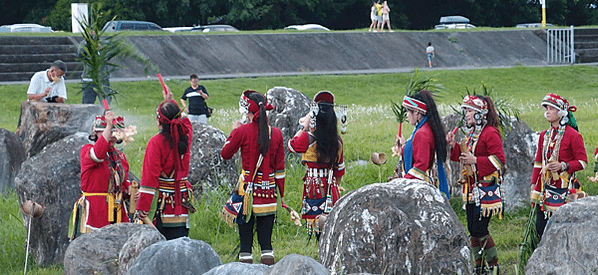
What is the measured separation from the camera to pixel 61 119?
1178 centimetres

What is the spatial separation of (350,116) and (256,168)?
11.5m

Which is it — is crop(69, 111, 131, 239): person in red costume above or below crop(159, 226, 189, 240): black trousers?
above

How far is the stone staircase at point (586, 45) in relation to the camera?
35656 mm

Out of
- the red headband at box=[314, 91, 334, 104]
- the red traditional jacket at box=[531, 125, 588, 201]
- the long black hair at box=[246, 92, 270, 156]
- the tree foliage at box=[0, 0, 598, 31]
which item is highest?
the tree foliage at box=[0, 0, 598, 31]

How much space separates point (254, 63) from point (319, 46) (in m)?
3.59

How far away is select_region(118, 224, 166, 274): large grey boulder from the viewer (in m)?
5.77

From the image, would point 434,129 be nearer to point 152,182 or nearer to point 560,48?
point 152,182

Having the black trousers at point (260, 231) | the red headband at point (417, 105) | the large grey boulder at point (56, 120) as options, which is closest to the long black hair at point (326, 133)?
the black trousers at point (260, 231)

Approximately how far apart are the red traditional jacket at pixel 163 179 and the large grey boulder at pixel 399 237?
100 inches

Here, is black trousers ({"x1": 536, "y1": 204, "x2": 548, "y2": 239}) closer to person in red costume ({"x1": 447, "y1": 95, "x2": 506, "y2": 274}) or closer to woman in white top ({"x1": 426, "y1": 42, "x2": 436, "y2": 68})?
person in red costume ({"x1": 447, "y1": 95, "x2": 506, "y2": 274})

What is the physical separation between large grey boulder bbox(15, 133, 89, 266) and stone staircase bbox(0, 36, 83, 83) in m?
Result: 16.8

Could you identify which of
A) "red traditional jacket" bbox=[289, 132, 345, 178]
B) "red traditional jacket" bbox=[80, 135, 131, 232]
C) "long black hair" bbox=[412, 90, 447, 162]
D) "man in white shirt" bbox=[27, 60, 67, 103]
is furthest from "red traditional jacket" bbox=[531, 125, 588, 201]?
"man in white shirt" bbox=[27, 60, 67, 103]

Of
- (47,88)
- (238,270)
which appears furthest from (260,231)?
(47,88)

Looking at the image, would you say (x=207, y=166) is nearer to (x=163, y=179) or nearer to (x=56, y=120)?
(x=56, y=120)
